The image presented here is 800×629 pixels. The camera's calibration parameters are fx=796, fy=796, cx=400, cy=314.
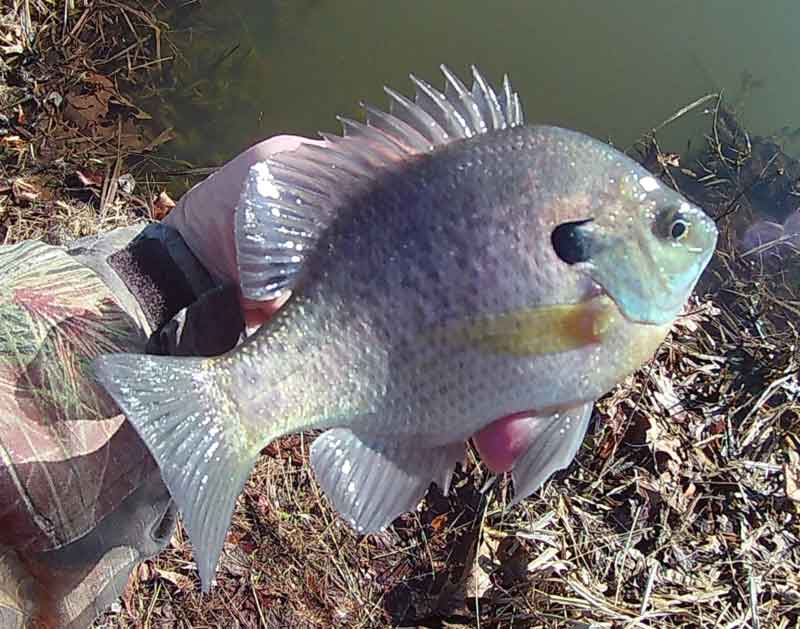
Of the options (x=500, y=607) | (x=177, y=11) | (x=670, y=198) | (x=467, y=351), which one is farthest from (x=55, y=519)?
(x=177, y=11)

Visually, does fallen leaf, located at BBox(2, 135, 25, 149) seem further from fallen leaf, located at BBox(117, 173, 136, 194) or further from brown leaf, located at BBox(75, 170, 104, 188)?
fallen leaf, located at BBox(117, 173, 136, 194)

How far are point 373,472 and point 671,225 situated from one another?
2.39 ft

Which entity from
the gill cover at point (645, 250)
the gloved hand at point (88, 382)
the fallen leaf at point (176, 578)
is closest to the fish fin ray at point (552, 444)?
the gill cover at point (645, 250)

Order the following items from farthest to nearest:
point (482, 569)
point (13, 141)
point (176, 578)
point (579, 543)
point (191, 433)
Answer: point (13, 141) < point (579, 543) < point (482, 569) < point (176, 578) < point (191, 433)

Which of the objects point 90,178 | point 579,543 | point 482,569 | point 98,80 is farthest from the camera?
point 98,80

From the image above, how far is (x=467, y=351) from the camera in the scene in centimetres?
143

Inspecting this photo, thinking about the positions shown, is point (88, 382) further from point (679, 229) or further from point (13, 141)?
point (13, 141)

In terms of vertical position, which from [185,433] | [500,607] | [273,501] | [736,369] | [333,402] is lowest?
[736,369]

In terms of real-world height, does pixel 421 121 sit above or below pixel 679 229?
above

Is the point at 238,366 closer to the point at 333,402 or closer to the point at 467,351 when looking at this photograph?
the point at 333,402

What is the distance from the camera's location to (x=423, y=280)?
55.4 inches

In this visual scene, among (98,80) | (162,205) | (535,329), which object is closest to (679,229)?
(535,329)

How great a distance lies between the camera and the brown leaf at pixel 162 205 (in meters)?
4.29

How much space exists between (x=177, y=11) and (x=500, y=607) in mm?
3937
